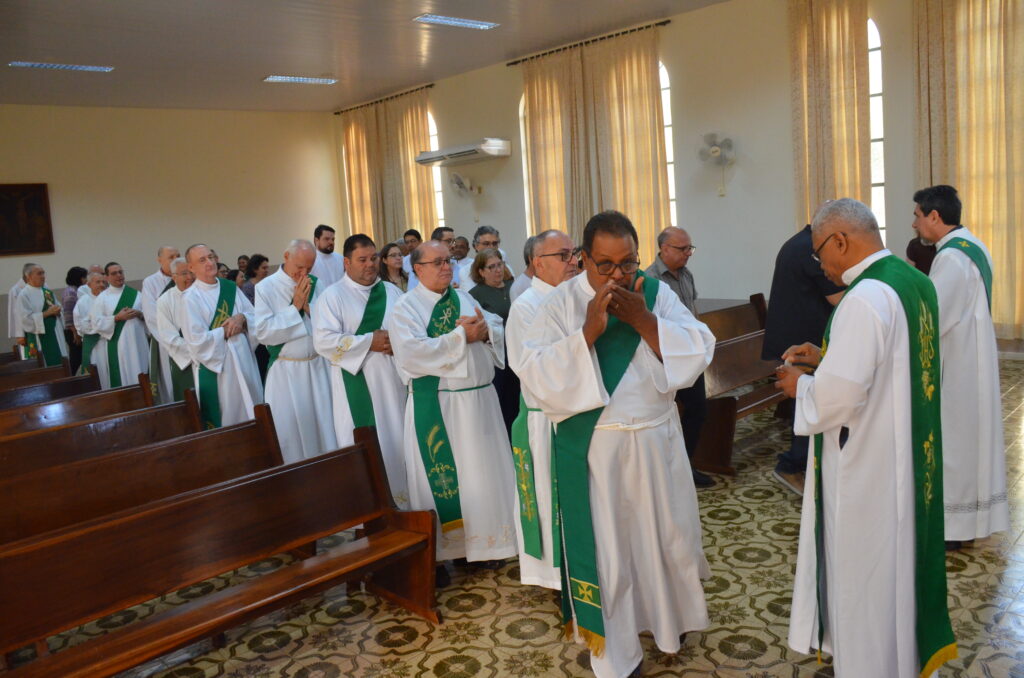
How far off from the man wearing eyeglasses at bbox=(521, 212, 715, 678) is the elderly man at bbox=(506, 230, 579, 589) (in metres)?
0.24

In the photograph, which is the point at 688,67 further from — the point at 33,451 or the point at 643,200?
the point at 33,451

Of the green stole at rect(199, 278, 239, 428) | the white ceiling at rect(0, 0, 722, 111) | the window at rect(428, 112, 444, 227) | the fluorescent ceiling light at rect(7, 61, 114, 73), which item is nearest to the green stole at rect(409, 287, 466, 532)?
the green stole at rect(199, 278, 239, 428)

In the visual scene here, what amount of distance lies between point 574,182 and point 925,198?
8042mm

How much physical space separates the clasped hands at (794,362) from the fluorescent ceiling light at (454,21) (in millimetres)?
8170

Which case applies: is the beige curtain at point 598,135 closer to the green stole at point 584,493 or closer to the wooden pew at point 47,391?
the wooden pew at point 47,391

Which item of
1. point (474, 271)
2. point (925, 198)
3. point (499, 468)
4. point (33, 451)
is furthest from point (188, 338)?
point (925, 198)

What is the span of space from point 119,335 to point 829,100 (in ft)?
26.3

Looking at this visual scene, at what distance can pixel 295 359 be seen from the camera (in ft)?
17.6

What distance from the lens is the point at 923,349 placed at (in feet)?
8.29

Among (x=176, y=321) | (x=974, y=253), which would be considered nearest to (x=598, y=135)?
(x=176, y=321)

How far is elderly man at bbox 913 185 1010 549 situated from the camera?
3719mm

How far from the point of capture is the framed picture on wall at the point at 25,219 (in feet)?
42.6

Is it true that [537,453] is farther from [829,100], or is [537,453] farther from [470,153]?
[470,153]

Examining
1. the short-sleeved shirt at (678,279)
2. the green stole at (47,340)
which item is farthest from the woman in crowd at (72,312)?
the short-sleeved shirt at (678,279)
